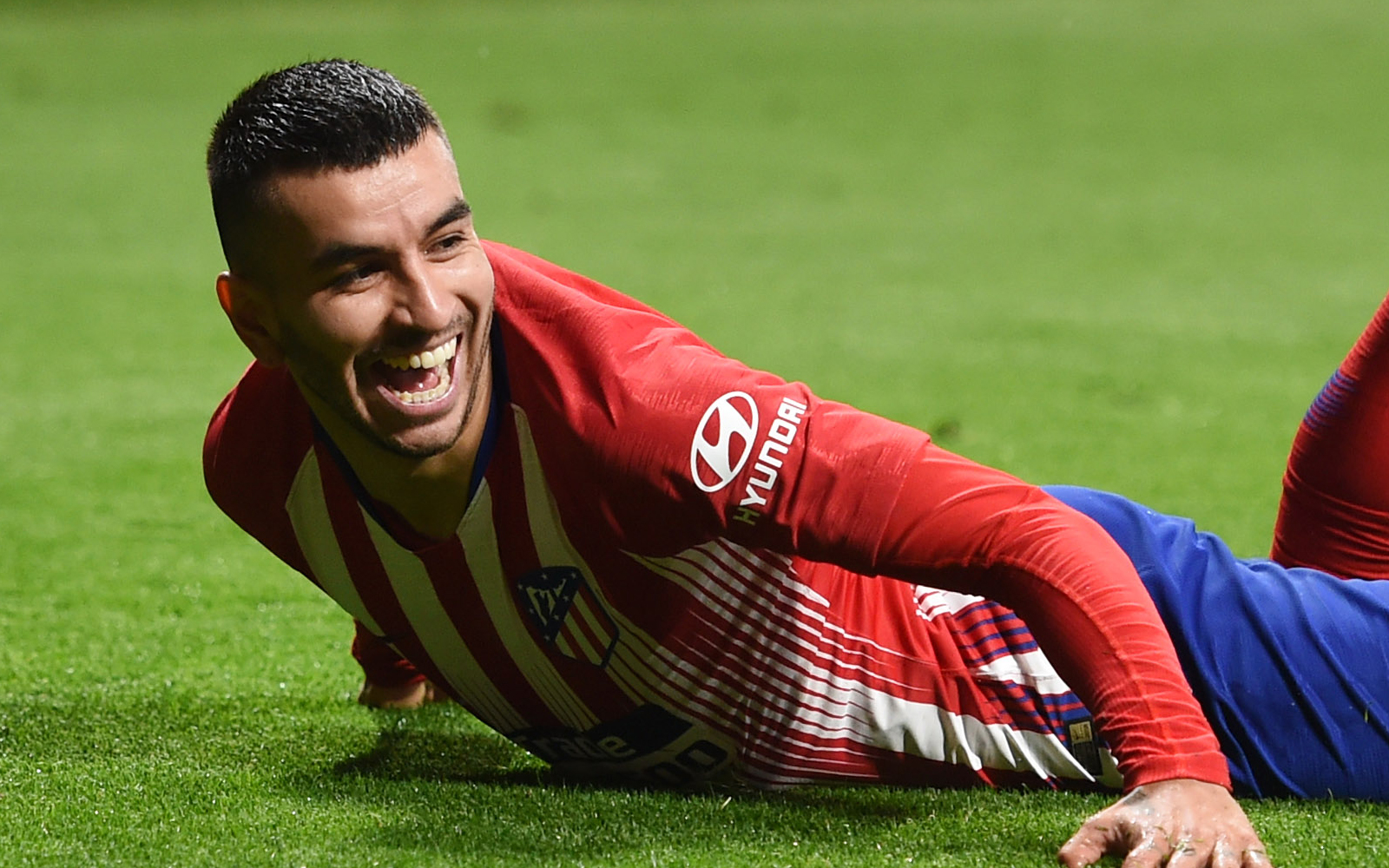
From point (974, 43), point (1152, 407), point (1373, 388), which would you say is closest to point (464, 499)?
point (1373, 388)

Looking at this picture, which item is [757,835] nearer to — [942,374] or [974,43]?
[942,374]

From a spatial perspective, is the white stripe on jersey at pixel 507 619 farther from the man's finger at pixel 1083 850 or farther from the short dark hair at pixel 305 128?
the man's finger at pixel 1083 850

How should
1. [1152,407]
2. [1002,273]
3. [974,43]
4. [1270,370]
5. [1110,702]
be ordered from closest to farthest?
[1110,702], [1152,407], [1270,370], [1002,273], [974,43]

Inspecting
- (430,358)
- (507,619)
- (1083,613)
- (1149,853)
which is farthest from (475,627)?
(1149,853)

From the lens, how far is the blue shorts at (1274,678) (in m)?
2.30

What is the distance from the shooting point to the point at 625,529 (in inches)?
81.1

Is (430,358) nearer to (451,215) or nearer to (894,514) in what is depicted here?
(451,215)

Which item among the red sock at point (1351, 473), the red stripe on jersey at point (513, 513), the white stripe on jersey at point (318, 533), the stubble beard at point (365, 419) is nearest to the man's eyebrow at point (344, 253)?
the stubble beard at point (365, 419)

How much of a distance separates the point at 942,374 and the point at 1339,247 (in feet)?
7.50

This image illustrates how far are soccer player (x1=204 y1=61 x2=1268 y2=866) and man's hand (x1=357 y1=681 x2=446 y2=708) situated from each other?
43cm

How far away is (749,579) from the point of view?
2.22 meters

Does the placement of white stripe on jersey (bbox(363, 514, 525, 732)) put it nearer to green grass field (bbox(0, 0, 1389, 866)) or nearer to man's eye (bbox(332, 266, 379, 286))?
green grass field (bbox(0, 0, 1389, 866))

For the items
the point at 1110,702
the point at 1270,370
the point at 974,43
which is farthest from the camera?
the point at 974,43

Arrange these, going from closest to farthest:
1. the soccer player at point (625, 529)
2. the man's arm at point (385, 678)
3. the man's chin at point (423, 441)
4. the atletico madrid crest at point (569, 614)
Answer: the soccer player at point (625, 529) → the man's chin at point (423, 441) → the atletico madrid crest at point (569, 614) → the man's arm at point (385, 678)
